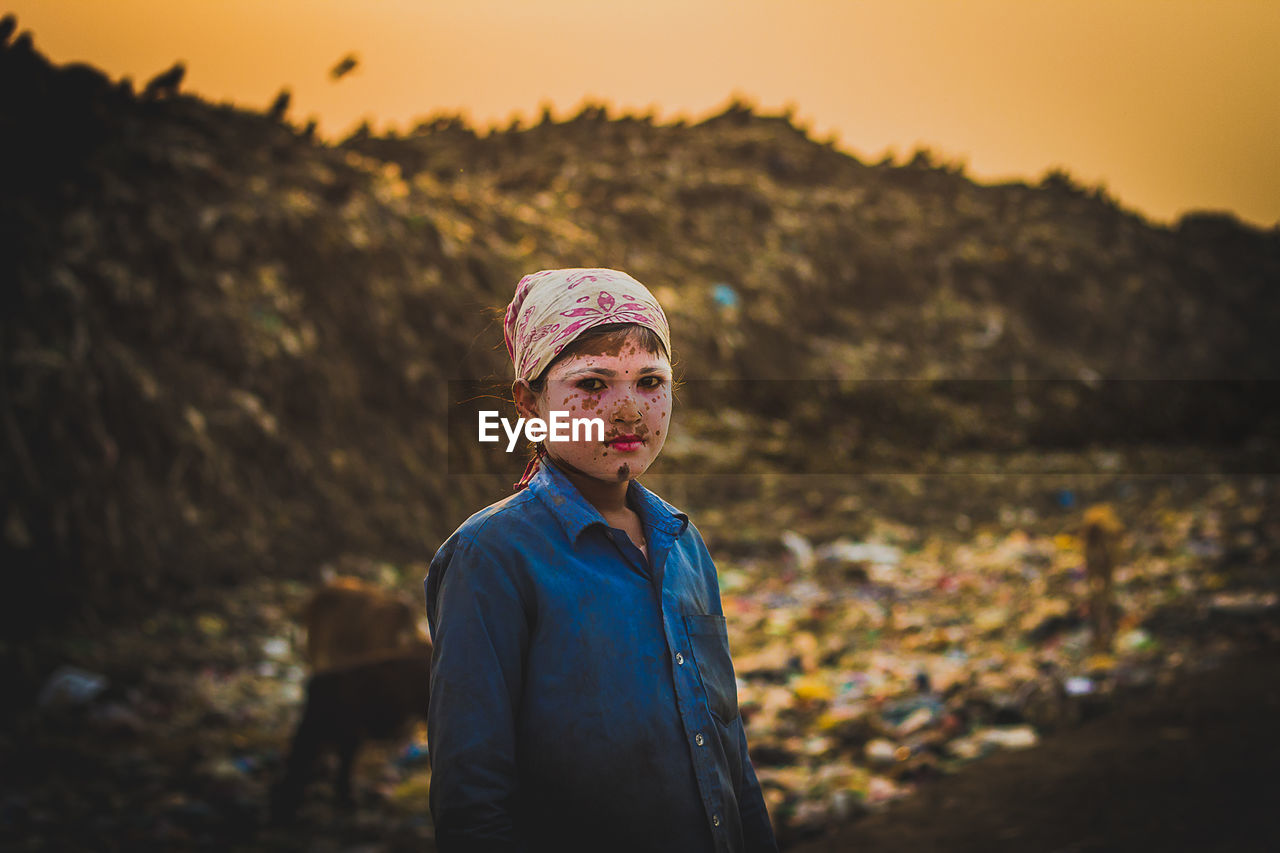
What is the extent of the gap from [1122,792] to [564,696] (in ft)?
9.81

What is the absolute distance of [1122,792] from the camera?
3.18m

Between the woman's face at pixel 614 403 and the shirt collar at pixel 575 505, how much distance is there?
0.03m

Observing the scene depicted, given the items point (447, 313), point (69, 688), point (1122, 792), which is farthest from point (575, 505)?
point (447, 313)

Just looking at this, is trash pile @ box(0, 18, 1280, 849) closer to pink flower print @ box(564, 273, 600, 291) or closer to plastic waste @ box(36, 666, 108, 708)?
plastic waste @ box(36, 666, 108, 708)

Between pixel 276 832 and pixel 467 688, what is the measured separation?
2884 mm

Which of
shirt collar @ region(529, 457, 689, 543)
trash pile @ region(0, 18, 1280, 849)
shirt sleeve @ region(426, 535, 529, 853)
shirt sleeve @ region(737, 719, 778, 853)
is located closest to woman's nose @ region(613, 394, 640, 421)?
shirt collar @ region(529, 457, 689, 543)

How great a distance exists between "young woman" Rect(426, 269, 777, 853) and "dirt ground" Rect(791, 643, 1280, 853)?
2332 mm

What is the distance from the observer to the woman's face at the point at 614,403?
102 centimetres

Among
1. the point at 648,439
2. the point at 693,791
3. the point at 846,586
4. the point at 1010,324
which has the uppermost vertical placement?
the point at 1010,324

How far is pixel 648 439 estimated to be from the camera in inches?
41.0

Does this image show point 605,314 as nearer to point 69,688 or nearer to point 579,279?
point 579,279

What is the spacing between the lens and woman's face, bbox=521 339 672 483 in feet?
3.34

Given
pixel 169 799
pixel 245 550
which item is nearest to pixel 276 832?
pixel 169 799

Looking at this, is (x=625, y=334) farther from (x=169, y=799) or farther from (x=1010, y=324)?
(x=1010, y=324)
